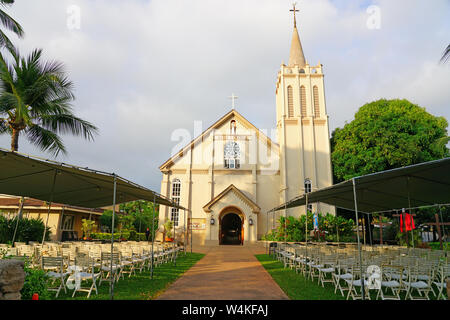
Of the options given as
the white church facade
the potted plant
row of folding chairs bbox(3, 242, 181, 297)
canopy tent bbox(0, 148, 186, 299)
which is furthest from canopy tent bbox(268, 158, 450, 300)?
the potted plant

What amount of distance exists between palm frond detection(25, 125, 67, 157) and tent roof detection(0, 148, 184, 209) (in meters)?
3.08

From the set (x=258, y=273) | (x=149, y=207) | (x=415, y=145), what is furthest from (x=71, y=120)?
(x=149, y=207)

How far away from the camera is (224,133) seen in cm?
2802

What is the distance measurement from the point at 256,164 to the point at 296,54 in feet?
40.8

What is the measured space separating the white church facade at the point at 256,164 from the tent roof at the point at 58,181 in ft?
39.4

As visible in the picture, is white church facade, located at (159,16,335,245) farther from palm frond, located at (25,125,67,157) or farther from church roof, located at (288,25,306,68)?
palm frond, located at (25,125,67,157)

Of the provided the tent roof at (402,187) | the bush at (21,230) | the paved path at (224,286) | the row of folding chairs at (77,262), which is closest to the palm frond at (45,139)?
the bush at (21,230)

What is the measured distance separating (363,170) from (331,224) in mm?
5094

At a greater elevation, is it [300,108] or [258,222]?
[300,108]

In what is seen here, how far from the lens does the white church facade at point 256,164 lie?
25.4 metres

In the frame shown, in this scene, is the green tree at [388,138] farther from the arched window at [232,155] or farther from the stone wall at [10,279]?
the stone wall at [10,279]

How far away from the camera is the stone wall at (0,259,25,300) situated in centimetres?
416

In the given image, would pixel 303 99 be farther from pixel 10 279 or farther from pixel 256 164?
pixel 10 279
